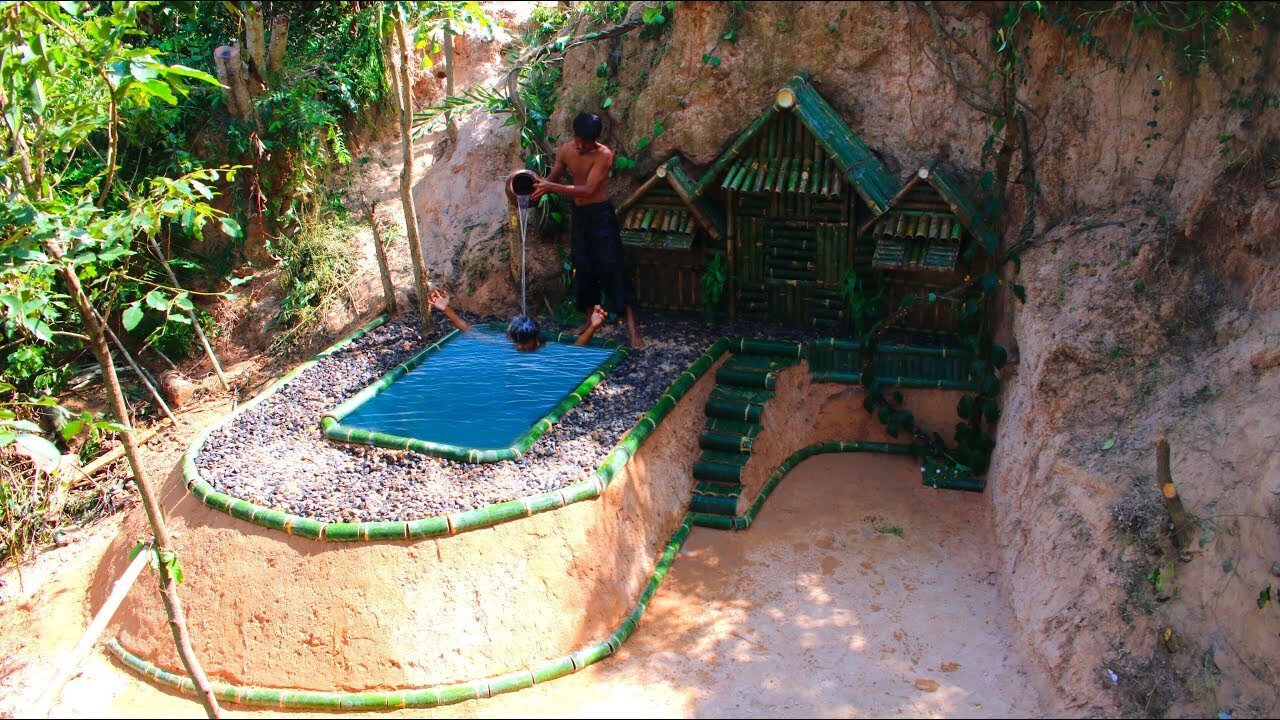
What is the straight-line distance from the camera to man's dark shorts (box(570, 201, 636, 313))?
8.71 m

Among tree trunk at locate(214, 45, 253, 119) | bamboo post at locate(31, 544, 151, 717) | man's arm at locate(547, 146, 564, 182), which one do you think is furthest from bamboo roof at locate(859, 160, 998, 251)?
tree trunk at locate(214, 45, 253, 119)

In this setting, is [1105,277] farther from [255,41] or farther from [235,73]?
[235,73]

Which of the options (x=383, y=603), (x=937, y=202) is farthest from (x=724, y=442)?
(x=383, y=603)

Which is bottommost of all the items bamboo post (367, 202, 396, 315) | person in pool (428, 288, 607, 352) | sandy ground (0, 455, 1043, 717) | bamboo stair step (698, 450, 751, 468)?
sandy ground (0, 455, 1043, 717)

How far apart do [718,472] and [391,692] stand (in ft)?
9.46

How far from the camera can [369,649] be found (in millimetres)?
6078

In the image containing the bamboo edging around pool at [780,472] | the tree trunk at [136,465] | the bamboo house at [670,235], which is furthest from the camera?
the bamboo house at [670,235]

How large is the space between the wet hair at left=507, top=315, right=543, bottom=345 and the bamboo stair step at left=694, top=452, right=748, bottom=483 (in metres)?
1.77

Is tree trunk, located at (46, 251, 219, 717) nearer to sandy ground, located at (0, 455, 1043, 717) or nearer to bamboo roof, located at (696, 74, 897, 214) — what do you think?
sandy ground, located at (0, 455, 1043, 717)

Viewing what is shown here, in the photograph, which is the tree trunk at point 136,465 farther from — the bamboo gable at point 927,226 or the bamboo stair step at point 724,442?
the bamboo gable at point 927,226

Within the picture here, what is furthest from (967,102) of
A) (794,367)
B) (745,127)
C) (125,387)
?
(125,387)

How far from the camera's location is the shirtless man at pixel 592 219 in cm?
848

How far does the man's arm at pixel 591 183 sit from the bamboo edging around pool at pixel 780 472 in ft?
8.75

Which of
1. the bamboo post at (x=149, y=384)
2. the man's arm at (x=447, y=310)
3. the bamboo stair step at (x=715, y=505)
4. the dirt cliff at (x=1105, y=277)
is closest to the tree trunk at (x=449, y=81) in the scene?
the dirt cliff at (x=1105, y=277)
